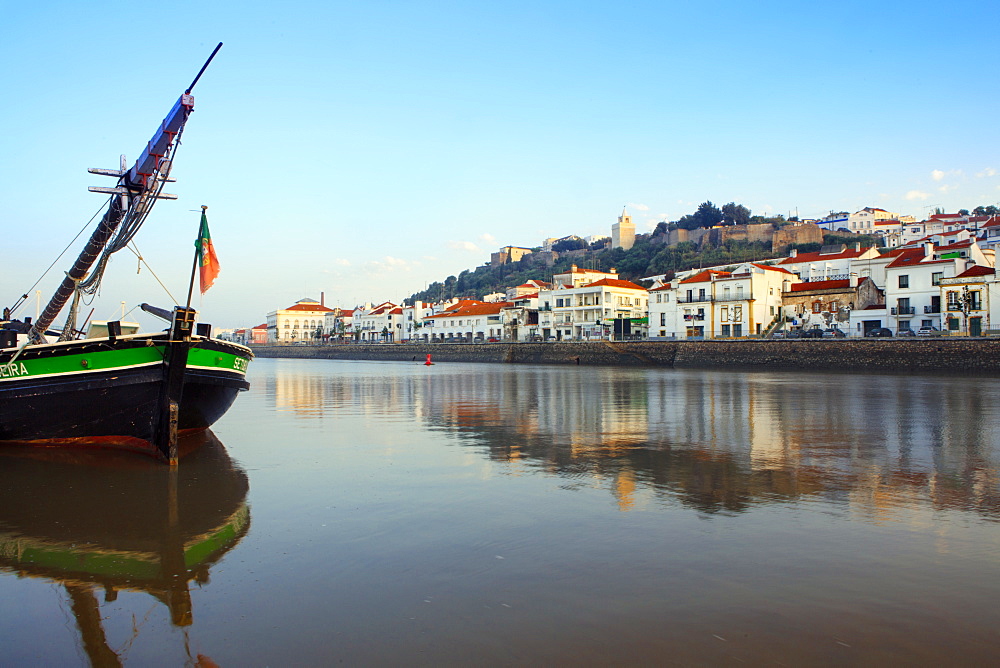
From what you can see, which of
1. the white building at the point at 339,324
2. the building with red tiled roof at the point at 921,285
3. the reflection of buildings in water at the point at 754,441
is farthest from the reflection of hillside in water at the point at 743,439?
the white building at the point at 339,324

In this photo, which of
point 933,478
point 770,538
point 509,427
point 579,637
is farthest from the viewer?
point 509,427

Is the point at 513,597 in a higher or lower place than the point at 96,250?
lower

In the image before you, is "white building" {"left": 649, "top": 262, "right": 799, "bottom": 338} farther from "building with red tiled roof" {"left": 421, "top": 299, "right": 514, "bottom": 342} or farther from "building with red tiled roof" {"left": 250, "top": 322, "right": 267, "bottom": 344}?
"building with red tiled roof" {"left": 250, "top": 322, "right": 267, "bottom": 344}

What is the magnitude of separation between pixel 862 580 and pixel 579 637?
250 centimetres

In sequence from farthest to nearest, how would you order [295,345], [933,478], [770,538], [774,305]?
[295,345] → [774,305] → [933,478] → [770,538]

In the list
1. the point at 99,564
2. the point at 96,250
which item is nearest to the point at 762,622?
the point at 99,564

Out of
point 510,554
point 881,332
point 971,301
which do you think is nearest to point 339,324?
point 881,332

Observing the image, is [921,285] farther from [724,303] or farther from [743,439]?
[743,439]

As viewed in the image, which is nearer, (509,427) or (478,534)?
(478,534)

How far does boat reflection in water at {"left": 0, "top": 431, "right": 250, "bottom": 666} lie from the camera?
17.4 feet

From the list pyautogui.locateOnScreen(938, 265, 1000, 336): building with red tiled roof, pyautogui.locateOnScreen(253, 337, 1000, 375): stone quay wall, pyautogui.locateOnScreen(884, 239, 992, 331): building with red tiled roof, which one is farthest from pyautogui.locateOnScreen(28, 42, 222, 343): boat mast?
pyautogui.locateOnScreen(884, 239, 992, 331): building with red tiled roof

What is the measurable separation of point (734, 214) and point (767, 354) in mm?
93239

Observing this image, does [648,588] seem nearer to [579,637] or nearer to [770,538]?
[579,637]

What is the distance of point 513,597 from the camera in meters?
4.92
